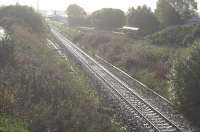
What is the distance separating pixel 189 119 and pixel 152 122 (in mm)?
1906

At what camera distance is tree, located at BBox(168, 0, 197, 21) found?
5878cm

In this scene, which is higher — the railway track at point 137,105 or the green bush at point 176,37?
the green bush at point 176,37

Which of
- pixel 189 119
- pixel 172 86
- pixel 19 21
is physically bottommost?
pixel 189 119

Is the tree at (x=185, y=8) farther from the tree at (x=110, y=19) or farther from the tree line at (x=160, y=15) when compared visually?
the tree at (x=110, y=19)

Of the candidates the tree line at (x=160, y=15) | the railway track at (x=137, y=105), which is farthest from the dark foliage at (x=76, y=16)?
the railway track at (x=137, y=105)

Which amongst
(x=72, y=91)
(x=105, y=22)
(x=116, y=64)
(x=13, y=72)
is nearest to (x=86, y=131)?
(x=72, y=91)

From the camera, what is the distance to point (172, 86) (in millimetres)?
17844

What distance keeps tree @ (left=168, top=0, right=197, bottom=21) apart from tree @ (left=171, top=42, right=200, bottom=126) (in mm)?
43599

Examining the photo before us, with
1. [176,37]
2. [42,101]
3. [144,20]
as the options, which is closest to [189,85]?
[42,101]

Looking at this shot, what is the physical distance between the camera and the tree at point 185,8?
2314 inches

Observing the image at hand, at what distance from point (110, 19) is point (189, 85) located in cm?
5160

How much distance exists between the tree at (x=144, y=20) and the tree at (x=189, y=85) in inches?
1545

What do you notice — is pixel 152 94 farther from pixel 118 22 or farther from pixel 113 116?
pixel 118 22

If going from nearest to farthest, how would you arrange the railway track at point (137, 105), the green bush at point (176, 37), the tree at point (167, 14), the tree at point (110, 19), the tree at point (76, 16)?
the railway track at point (137, 105) < the green bush at point (176, 37) < the tree at point (167, 14) < the tree at point (110, 19) < the tree at point (76, 16)
